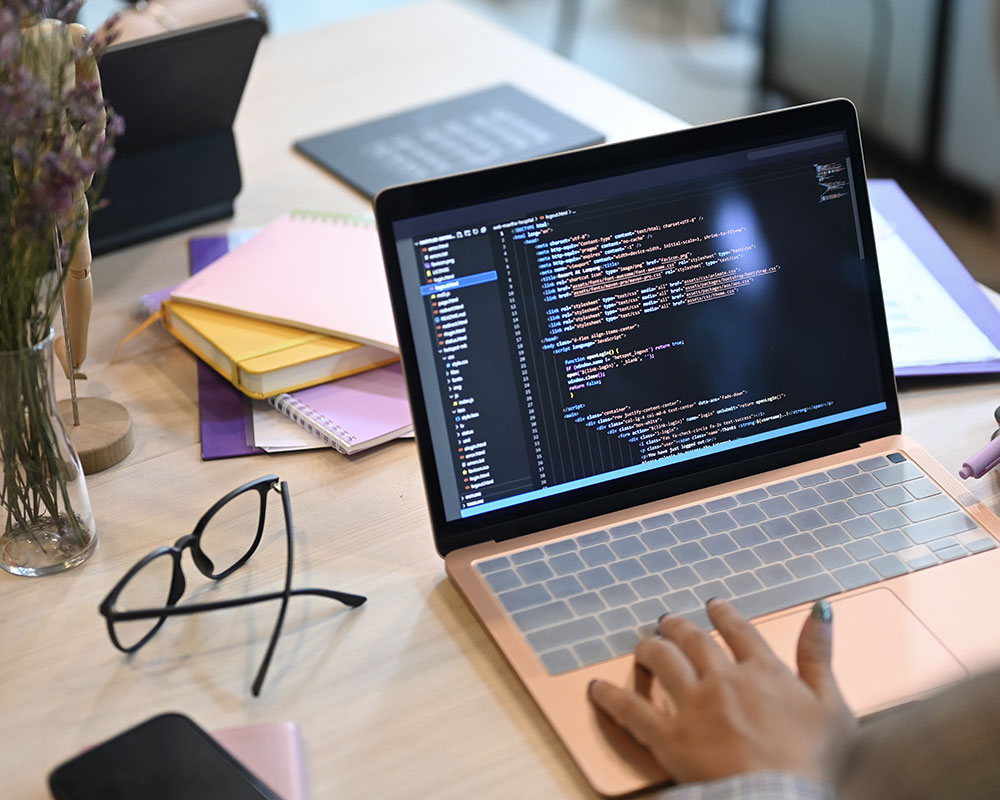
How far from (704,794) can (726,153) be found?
485 millimetres

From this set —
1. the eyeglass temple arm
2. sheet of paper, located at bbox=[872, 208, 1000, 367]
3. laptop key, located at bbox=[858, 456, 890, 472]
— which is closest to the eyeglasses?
the eyeglass temple arm

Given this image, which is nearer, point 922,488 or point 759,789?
point 759,789

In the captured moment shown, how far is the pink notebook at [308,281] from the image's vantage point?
1066 millimetres

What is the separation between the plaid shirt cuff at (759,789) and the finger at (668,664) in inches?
2.6

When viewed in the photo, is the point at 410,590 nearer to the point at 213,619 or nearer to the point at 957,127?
the point at 213,619

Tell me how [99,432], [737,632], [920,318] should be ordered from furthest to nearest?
1. [920,318]
2. [99,432]
3. [737,632]

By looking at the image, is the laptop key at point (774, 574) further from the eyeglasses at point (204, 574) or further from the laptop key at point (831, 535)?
the eyeglasses at point (204, 574)

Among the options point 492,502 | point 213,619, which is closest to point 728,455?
point 492,502

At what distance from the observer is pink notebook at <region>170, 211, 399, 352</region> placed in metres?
1.07

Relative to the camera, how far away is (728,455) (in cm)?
88

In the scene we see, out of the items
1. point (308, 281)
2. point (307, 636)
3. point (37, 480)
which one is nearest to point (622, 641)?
point (307, 636)

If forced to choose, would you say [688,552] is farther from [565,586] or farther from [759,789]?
[759,789]

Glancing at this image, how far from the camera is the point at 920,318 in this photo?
111cm

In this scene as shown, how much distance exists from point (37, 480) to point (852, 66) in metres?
2.95
